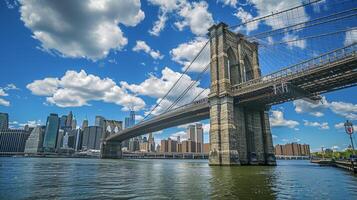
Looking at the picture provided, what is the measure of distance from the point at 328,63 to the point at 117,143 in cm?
11596

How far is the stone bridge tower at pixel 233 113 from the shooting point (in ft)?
151

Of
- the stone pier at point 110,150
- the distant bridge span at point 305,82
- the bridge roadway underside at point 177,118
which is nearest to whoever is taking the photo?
the distant bridge span at point 305,82

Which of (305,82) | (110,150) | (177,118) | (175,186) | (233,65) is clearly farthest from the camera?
(110,150)

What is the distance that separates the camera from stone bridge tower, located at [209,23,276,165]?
151 feet

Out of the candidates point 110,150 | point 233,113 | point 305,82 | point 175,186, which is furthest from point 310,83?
point 110,150

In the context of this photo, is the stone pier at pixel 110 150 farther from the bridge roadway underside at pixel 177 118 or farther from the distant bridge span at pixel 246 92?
the distant bridge span at pixel 246 92

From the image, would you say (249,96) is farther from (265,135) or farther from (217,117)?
(265,135)

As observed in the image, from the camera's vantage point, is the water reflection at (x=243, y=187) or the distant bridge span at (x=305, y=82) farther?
the distant bridge span at (x=305, y=82)

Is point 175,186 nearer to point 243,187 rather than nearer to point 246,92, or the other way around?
point 243,187

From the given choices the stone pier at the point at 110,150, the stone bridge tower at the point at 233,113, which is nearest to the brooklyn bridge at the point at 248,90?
the stone bridge tower at the point at 233,113

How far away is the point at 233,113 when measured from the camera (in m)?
48.5

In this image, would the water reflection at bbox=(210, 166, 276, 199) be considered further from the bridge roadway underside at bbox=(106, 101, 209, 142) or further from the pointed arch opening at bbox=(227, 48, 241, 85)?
the pointed arch opening at bbox=(227, 48, 241, 85)

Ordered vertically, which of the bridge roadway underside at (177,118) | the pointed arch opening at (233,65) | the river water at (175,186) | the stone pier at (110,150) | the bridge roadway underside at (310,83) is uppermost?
the pointed arch opening at (233,65)

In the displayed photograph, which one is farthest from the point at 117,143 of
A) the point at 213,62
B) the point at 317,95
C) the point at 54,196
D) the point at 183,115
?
Result: the point at 54,196
